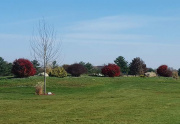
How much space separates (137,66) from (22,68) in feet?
99.2

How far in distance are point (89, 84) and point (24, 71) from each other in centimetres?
794

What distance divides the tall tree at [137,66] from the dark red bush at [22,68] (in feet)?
94.9

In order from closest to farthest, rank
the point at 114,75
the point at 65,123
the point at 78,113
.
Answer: the point at 65,123 → the point at 78,113 → the point at 114,75

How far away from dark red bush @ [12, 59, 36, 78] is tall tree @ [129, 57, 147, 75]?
28.9 m

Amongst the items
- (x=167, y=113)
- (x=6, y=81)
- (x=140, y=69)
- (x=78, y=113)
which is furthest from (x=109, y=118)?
(x=140, y=69)

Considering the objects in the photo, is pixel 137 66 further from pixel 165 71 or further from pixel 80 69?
pixel 80 69

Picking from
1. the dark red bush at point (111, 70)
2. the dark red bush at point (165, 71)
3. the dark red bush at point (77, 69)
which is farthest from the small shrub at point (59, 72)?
the dark red bush at point (165, 71)

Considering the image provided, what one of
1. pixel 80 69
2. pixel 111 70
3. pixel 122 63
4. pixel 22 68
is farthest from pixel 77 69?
pixel 122 63

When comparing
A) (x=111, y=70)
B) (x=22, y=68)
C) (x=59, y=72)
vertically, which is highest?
(x=22, y=68)

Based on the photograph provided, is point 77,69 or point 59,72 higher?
point 77,69

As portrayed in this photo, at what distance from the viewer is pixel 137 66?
194 feet

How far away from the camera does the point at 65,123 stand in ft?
31.7

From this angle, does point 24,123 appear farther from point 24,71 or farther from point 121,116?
point 24,71

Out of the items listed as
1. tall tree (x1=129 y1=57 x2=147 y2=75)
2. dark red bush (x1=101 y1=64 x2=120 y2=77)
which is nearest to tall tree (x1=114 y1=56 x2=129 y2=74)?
tall tree (x1=129 y1=57 x2=147 y2=75)
